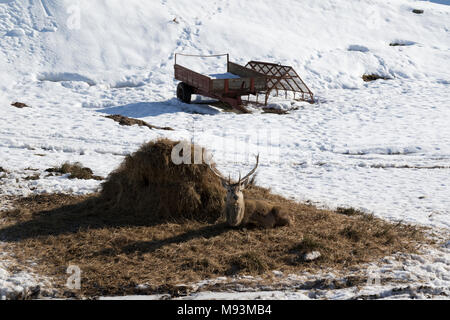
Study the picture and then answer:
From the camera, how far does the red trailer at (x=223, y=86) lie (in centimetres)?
2031

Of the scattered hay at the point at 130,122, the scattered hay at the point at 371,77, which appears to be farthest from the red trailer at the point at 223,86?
the scattered hay at the point at 371,77

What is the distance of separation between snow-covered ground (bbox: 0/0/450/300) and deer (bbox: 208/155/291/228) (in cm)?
243

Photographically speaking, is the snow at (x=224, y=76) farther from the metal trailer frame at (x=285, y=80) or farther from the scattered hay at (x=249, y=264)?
the scattered hay at (x=249, y=264)

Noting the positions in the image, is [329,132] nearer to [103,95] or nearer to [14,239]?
[103,95]

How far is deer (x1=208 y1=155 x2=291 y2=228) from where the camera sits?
26.0ft

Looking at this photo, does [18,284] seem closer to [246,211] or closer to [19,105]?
[246,211]

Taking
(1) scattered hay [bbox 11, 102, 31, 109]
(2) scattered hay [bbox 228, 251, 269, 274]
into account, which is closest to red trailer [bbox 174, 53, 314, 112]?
(1) scattered hay [bbox 11, 102, 31, 109]

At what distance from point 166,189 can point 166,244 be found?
137 cm

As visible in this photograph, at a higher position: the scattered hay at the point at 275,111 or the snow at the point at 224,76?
the snow at the point at 224,76

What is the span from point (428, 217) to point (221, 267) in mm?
5069

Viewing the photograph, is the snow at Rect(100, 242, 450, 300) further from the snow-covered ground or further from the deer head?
the deer head

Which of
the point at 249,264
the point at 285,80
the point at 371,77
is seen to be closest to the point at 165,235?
the point at 249,264

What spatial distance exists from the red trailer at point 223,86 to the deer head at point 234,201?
12346 millimetres
